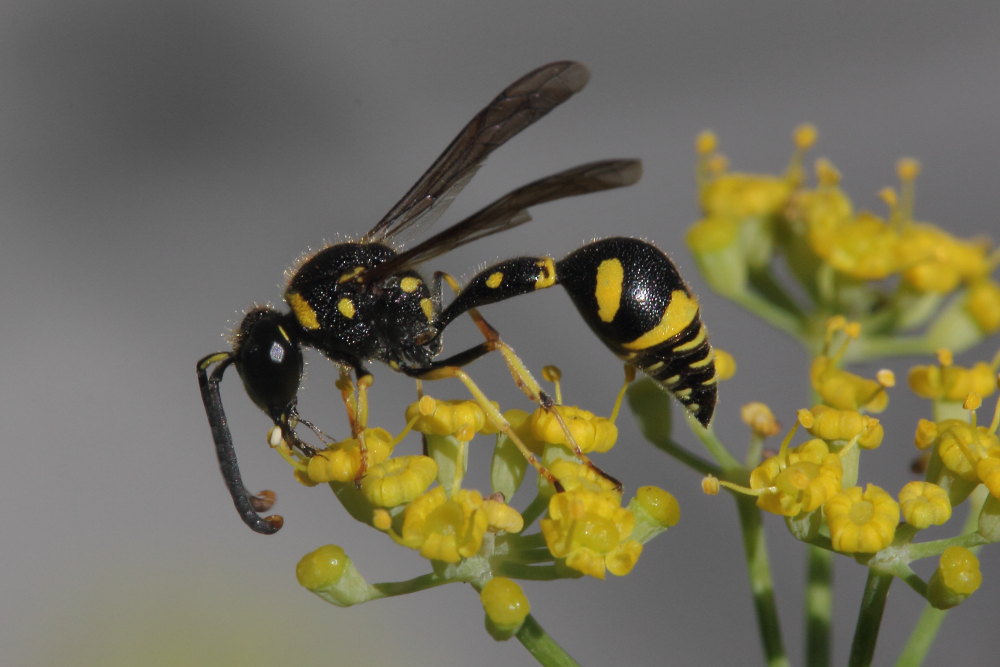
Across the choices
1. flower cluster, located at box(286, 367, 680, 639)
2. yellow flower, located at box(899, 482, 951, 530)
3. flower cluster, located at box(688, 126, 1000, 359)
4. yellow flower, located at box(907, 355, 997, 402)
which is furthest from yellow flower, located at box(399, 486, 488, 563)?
flower cluster, located at box(688, 126, 1000, 359)

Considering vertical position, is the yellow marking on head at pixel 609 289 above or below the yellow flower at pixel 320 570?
above

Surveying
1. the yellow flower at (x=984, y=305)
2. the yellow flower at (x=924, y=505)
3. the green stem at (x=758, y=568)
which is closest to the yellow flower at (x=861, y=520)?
the yellow flower at (x=924, y=505)

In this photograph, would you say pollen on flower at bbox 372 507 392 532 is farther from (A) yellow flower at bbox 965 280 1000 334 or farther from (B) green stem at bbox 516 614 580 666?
(A) yellow flower at bbox 965 280 1000 334

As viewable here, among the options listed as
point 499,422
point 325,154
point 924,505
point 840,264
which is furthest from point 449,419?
point 325,154

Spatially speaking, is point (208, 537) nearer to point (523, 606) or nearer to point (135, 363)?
point (135, 363)

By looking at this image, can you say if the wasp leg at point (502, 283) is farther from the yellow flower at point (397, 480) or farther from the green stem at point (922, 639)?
the green stem at point (922, 639)
